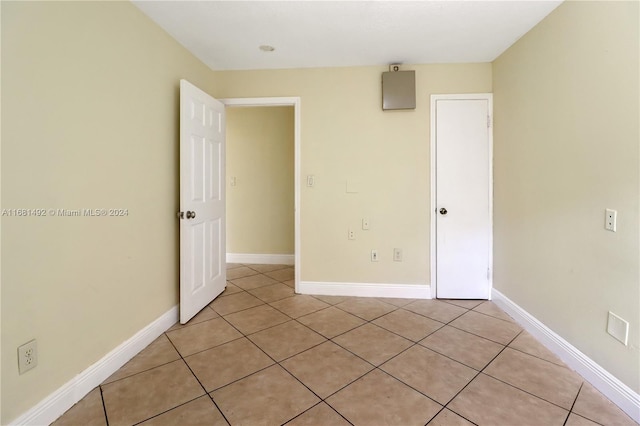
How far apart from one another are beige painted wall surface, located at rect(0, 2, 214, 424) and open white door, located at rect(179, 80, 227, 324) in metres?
0.15

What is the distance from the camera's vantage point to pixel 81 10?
1418 mm

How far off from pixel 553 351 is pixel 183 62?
356 centimetres

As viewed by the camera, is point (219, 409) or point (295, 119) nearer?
point (219, 409)

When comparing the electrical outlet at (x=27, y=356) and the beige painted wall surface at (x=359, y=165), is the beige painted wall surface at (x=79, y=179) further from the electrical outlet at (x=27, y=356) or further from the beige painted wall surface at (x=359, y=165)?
the beige painted wall surface at (x=359, y=165)

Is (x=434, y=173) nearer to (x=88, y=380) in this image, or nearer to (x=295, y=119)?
(x=295, y=119)

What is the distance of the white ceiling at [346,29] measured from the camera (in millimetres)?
1795

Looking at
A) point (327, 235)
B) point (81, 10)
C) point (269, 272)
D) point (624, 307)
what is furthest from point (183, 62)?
point (624, 307)

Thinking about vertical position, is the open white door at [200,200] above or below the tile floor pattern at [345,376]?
above

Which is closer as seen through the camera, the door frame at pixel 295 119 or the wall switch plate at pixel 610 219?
the wall switch plate at pixel 610 219

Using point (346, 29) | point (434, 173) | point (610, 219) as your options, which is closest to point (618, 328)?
point (610, 219)

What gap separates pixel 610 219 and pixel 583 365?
0.87 meters

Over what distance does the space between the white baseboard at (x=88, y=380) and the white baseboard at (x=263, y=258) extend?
194cm

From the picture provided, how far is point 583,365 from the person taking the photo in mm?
1587

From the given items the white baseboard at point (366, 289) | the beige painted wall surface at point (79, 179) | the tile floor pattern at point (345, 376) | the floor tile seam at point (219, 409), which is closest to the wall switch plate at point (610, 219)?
the tile floor pattern at point (345, 376)
